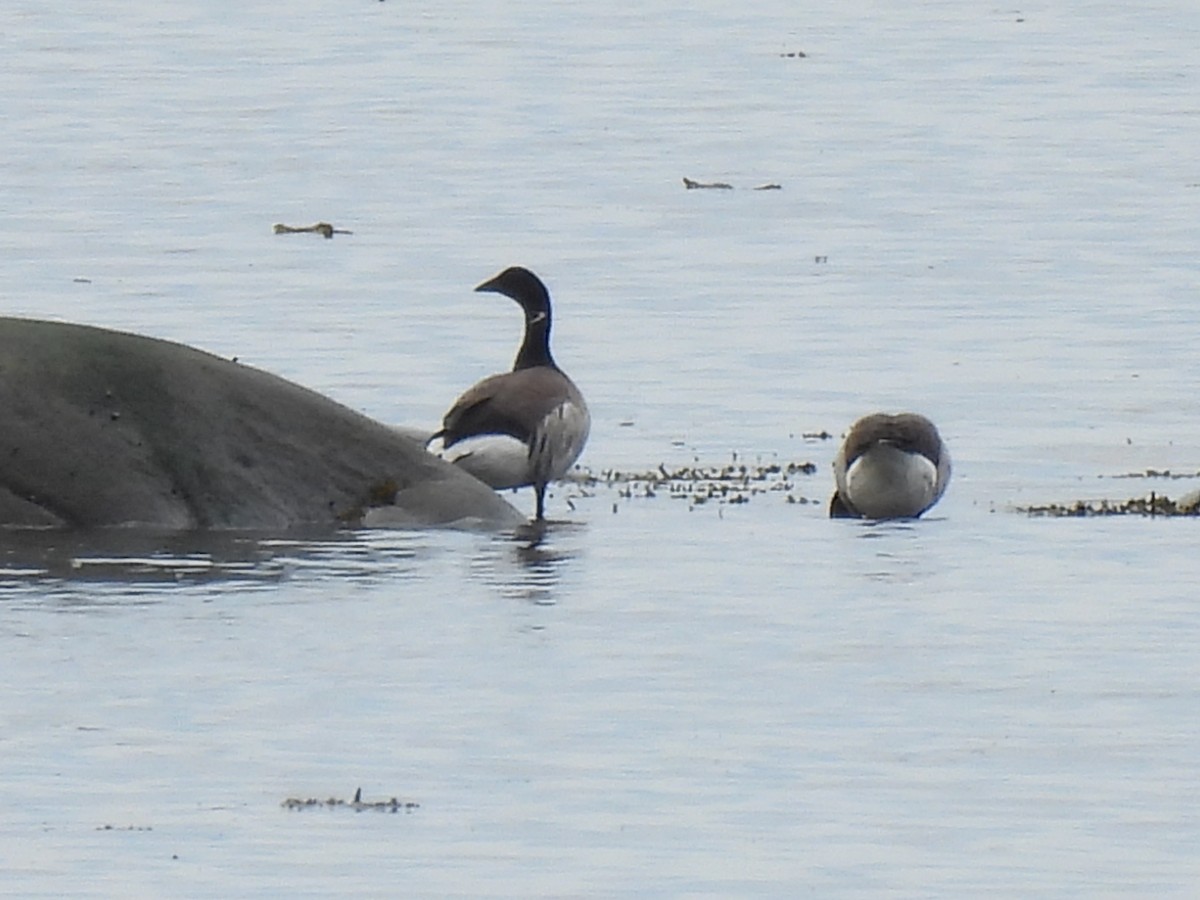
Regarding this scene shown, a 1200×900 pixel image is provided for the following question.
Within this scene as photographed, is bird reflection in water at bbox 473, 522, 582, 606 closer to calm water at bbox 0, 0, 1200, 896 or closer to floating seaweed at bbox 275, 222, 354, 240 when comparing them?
calm water at bbox 0, 0, 1200, 896

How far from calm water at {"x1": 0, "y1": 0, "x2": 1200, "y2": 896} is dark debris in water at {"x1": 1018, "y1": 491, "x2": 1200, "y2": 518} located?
0.34m

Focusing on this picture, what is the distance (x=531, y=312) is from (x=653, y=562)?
5271 mm

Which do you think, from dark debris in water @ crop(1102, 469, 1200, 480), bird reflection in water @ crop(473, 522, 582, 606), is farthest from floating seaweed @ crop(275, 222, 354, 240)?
bird reflection in water @ crop(473, 522, 582, 606)

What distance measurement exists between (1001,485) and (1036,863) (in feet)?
30.6

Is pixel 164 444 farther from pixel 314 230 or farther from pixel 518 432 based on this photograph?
pixel 314 230

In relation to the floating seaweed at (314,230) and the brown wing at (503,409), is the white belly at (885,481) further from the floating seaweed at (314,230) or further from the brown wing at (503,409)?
the floating seaweed at (314,230)

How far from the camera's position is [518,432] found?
18453 mm

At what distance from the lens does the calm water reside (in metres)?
10.3

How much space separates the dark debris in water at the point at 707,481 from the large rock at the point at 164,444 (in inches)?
76.1

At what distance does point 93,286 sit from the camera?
28.5m

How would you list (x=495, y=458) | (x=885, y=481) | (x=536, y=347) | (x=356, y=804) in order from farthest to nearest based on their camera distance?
(x=536, y=347), (x=495, y=458), (x=885, y=481), (x=356, y=804)

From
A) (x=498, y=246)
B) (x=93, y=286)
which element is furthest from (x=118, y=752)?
(x=498, y=246)

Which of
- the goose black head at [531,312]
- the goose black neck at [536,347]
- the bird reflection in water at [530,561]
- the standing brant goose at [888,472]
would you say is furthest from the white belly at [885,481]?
the goose black neck at [536,347]

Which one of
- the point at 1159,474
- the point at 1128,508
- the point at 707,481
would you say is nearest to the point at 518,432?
the point at 707,481
